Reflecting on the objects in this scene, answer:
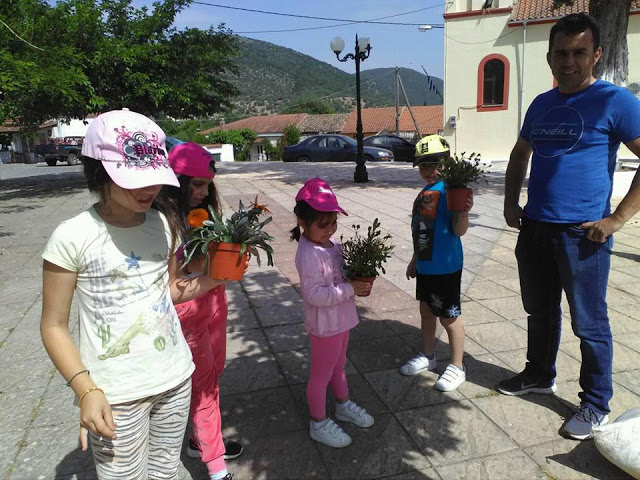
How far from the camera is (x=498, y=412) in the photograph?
2734 millimetres

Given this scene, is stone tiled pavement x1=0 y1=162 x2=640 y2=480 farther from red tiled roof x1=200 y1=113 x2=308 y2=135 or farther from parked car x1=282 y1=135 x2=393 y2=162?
red tiled roof x1=200 y1=113 x2=308 y2=135

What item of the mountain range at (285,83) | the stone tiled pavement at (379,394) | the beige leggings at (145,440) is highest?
the mountain range at (285,83)

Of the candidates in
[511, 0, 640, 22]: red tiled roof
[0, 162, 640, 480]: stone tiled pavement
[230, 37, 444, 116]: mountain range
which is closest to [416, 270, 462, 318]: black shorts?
[0, 162, 640, 480]: stone tiled pavement

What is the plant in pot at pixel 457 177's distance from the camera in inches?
101

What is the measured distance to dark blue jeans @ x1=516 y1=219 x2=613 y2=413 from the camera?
2.40m

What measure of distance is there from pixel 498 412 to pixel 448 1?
23497 mm

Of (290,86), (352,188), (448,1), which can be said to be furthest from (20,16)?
(290,86)

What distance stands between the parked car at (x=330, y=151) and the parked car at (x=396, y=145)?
799mm

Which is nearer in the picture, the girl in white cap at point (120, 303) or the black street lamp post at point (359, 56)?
the girl in white cap at point (120, 303)

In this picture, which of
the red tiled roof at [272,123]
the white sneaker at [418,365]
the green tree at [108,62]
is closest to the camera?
the white sneaker at [418,365]

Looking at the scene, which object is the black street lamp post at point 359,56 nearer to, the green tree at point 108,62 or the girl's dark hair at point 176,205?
the green tree at point 108,62

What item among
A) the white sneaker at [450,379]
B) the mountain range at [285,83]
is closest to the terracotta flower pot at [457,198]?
the white sneaker at [450,379]

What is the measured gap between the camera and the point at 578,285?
2424 millimetres

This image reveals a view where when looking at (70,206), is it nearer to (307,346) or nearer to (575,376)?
(307,346)
